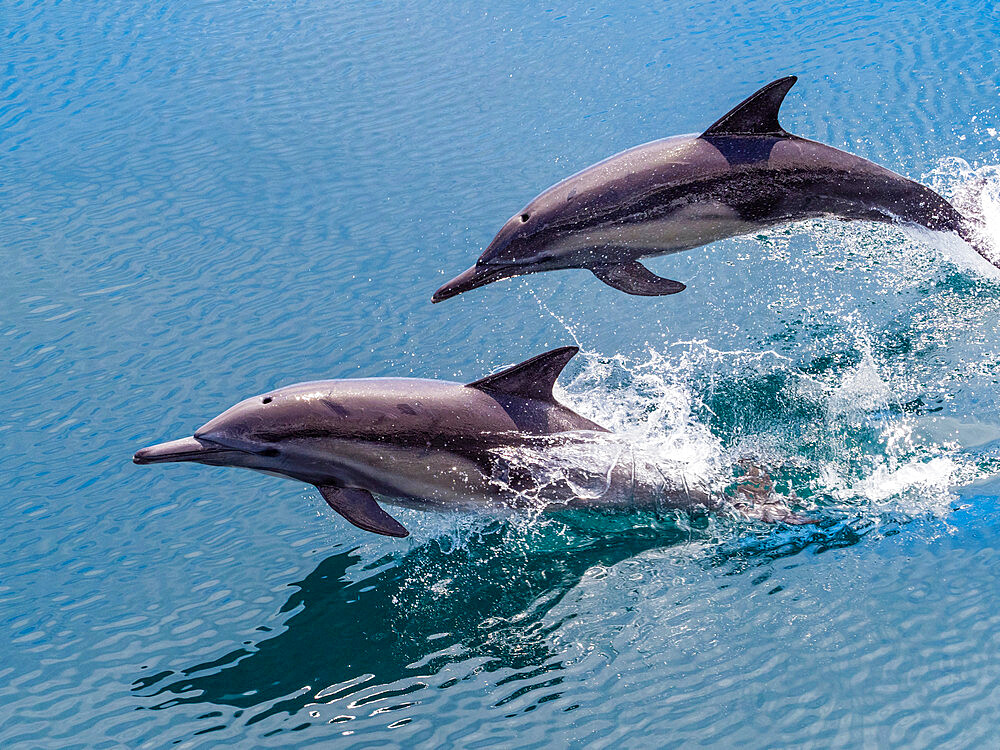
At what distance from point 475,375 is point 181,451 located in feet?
7.78

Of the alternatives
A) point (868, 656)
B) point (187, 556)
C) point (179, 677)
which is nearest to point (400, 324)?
point (187, 556)

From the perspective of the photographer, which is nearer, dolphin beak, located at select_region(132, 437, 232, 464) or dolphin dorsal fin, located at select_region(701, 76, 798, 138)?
dolphin beak, located at select_region(132, 437, 232, 464)

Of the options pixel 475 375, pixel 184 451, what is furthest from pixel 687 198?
pixel 184 451

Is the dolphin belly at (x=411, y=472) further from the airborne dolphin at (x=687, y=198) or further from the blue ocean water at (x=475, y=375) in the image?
the airborne dolphin at (x=687, y=198)

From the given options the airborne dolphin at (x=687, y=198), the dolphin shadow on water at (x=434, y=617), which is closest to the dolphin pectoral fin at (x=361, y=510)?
the dolphin shadow on water at (x=434, y=617)

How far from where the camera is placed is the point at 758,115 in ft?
19.9

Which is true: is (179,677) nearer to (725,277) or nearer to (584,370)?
(584,370)

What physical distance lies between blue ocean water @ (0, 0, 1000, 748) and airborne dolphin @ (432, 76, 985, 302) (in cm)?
116

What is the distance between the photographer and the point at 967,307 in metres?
7.84

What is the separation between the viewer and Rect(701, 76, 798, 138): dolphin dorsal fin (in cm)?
596

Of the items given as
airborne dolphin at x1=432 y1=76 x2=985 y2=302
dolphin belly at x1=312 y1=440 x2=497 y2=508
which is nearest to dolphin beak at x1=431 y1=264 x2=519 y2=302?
airborne dolphin at x1=432 y1=76 x2=985 y2=302

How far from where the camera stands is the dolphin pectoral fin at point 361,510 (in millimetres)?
5672

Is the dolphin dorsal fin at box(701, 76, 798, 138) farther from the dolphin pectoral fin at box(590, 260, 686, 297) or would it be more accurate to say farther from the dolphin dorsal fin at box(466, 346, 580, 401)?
the dolphin dorsal fin at box(466, 346, 580, 401)

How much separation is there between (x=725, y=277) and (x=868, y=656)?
12.2ft
